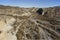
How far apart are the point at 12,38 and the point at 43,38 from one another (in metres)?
8.25

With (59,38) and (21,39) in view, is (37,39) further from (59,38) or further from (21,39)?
(59,38)

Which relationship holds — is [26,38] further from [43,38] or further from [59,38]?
[59,38]

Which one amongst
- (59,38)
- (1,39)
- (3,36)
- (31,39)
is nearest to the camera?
(1,39)

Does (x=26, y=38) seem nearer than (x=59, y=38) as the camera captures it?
Yes

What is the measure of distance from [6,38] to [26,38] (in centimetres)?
541

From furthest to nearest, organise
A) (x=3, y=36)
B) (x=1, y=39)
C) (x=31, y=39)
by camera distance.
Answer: (x=31, y=39), (x=3, y=36), (x=1, y=39)

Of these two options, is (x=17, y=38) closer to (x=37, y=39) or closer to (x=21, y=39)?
(x=21, y=39)

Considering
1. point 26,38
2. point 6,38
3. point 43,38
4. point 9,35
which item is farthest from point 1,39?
point 43,38

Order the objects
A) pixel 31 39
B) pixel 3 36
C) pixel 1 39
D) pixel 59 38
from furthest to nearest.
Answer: pixel 59 38 → pixel 31 39 → pixel 3 36 → pixel 1 39

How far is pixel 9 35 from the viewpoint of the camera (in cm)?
3875

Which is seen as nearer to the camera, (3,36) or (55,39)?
(3,36)

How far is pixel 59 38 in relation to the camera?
4350cm

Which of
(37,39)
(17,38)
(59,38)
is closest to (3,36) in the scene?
(17,38)

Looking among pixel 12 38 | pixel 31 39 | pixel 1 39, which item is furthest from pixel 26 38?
pixel 1 39
